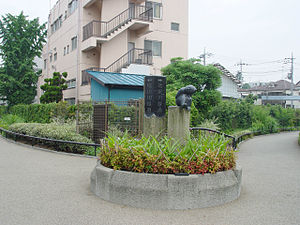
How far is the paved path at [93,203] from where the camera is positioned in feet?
16.0

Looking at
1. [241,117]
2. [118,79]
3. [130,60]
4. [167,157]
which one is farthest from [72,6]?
[167,157]

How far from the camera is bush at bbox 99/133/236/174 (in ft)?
18.7

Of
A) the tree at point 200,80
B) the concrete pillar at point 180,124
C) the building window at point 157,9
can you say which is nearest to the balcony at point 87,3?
the building window at point 157,9

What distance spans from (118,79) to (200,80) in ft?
18.1

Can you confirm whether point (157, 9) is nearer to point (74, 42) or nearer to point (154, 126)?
point (74, 42)

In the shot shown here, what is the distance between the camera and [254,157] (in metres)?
12.4

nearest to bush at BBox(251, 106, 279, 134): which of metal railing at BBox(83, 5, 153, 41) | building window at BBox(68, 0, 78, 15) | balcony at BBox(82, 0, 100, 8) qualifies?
metal railing at BBox(83, 5, 153, 41)

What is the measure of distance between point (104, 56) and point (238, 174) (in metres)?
19.0

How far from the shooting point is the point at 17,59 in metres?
30.3

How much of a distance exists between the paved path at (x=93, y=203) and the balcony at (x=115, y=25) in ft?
50.5

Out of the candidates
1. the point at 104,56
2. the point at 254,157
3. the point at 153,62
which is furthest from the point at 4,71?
the point at 254,157

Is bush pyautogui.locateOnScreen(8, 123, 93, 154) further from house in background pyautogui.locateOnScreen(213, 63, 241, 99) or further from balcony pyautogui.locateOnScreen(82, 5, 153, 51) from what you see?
house in background pyautogui.locateOnScreen(213, 63, 241, 99)

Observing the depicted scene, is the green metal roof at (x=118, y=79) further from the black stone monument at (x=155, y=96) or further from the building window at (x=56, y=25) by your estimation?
the building window at (x=56, y=25)

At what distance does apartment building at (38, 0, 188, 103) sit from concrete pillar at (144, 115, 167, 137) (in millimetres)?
14808
